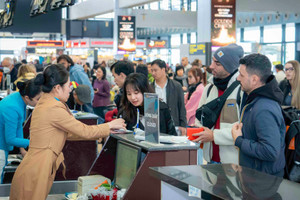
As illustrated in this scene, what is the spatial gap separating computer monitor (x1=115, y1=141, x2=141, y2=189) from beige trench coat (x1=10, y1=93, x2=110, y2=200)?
206mm

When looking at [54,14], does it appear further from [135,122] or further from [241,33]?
[241,33]

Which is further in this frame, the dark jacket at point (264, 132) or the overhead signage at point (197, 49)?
the overhead signage at point (197, 49)

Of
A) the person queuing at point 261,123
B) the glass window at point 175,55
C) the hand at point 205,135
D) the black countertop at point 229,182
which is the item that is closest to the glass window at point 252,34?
the glass window at point 175,55

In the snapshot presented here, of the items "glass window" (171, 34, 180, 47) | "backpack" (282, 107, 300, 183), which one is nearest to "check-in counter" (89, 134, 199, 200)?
"backpack" (282, 107, 300, 183)

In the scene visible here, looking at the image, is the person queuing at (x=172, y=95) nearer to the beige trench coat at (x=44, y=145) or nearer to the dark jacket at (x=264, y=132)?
the beige trench coat at (x=44, y=145)

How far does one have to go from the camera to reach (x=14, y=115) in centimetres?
435

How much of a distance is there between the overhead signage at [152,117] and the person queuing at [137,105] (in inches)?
25.7

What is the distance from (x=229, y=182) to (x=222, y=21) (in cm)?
1367

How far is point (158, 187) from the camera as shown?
9.20 ft

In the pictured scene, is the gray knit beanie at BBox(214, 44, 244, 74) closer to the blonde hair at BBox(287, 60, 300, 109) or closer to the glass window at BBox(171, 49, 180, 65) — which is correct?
the blonde hair at BBox(287, 60, 300, 109)

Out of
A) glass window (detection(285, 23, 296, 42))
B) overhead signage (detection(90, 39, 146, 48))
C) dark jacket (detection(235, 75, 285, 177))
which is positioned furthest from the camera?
overhead signage (detection(90, 39, 146, 48))

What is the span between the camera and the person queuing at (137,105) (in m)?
3.63

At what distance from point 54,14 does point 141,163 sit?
1313 centimetres

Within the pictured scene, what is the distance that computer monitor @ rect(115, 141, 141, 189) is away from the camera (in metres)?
2.92
